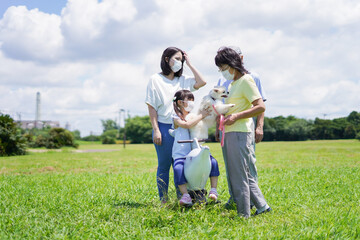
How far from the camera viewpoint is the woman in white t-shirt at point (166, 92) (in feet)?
13.1

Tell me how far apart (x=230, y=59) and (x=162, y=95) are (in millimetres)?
953

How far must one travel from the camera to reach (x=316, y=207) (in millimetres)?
A: 4359

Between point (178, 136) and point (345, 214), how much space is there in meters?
2.05

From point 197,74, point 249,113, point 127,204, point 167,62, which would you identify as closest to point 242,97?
point 249,113

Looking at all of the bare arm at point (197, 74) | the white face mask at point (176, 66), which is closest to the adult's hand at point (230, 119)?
the bare arm at point (197, 74)

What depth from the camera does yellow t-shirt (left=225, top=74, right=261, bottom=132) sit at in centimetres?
340

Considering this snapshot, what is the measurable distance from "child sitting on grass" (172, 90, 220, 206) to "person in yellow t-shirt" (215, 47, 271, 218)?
0.76ft

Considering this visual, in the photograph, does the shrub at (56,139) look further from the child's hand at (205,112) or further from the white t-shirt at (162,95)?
the child's hand at (205,112)

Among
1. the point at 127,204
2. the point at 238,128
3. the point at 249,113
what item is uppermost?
the point at 249,113

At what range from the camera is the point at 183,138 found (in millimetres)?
3699

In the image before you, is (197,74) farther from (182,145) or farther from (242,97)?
(182,145)

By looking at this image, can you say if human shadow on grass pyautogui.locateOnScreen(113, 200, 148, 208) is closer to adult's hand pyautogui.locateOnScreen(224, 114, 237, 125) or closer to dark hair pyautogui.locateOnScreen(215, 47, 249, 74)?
adult's hand pyautogui.locateOnScreen(224, 114, 237, 125)

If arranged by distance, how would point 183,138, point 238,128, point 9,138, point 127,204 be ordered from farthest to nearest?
point 9,138, point 127,204, point 183,138, point 238,128

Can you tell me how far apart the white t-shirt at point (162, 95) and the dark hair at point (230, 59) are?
744mm
